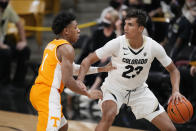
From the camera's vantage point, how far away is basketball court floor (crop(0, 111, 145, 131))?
530 centimetres

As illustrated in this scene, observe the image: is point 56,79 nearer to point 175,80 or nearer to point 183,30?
point 175,80

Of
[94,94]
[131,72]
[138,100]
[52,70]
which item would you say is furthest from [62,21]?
[138,100]

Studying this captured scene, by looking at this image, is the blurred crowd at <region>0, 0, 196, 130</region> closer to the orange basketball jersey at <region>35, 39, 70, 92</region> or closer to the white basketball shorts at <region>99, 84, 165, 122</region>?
the white basketball shorts at <region>99, 84, 165, 122</region>

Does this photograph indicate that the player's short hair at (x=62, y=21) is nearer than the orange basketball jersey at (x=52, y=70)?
No

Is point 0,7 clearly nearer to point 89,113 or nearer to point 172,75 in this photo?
point 89,113

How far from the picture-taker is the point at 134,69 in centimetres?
416

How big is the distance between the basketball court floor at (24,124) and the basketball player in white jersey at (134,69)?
134cm

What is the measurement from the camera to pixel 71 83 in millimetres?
3508

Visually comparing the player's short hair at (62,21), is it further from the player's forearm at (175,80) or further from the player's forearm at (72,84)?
the player's forearm at (175,80)

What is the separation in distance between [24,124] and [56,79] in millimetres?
2116

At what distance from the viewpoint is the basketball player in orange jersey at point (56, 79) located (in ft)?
11.5

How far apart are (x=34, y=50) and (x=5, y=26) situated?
1.85 metres

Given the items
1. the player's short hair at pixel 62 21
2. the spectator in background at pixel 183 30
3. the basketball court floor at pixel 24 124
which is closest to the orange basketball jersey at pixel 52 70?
the player's short hair at pixel 62 21

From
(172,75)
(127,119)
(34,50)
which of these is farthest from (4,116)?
(34,50)
